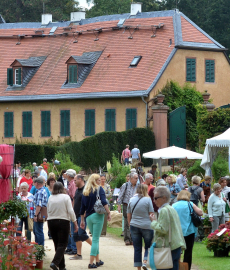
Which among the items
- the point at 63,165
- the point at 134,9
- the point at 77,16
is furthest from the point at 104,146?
the point at 77,16

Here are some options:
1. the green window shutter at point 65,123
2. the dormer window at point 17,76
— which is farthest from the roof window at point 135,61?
the dormer window at point 17,76

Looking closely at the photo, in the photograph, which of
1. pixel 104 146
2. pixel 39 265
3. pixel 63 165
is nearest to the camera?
pixel 39 265

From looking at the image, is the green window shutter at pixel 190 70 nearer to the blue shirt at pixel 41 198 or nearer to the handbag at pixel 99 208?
the blue shirt at pixel 41 198

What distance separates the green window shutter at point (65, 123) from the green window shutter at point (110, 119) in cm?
253

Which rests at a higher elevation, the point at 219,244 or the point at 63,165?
the point at 63,165

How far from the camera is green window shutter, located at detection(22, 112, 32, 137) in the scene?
3916 centimetres

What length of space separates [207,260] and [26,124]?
2649 cm

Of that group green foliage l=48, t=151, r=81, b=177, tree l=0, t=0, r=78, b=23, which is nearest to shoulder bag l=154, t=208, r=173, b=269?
green foliage l=48, t=151, r=81, b=177

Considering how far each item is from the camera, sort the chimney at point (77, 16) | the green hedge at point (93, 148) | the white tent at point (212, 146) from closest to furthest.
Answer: the white tent at point (212, 146)
the green hedge at point (93, 148)
the chimney at point (77, 16)

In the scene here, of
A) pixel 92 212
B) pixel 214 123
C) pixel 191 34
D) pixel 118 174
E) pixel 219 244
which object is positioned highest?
pixel 191 34

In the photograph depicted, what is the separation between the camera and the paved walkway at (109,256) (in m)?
12.8

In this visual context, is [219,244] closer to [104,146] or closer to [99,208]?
[99,208]

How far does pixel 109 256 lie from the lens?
14203 millimetres

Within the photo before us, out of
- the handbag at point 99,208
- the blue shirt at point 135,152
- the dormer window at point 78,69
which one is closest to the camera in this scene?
the handbag at point 99,208
